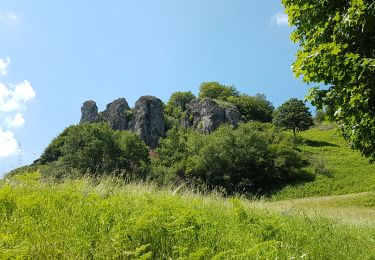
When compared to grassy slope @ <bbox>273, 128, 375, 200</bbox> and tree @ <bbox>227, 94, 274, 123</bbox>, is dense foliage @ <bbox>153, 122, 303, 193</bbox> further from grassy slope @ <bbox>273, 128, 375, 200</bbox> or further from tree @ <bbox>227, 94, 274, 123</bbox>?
tree @ <bbox>227, 94, 274, 123</bbox>

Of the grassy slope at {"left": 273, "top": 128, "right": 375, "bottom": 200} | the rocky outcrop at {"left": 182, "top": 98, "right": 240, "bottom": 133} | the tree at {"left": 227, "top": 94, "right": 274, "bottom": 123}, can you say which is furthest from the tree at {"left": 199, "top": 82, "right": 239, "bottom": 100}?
the grassy slope at {"left": 273, "top": 128, "right": 375, "bottom": 200}

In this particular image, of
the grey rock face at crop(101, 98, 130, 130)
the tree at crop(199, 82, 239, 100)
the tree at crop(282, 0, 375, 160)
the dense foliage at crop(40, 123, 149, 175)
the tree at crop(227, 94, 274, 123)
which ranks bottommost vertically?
the tree at crop(282, 0, 375, 160)

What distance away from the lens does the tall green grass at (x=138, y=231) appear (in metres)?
5.65

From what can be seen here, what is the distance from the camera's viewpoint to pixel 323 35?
10148 millimetres

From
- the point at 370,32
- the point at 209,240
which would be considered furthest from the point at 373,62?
the point at 209,240

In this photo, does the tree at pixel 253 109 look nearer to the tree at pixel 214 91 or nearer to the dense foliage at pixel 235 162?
the tree at pixel 214 91

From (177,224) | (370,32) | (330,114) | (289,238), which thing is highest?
(370,32)

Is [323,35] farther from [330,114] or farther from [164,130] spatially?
[164,130]

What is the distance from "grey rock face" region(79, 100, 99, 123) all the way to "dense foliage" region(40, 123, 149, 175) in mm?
39893

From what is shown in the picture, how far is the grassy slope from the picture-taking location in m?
50.7

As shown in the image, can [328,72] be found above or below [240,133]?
below

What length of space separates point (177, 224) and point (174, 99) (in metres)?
154

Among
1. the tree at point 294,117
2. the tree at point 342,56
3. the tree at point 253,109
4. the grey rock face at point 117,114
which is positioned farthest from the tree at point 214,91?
the tree at point 342,56

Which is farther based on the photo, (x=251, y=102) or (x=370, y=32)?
(x=251, y=102)
